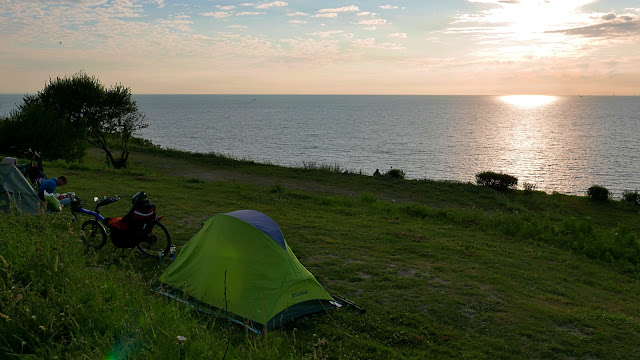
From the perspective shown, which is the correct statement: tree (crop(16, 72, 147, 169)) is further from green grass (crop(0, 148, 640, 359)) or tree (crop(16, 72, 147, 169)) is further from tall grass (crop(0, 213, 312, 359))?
tall grass (crop(0, 213, 312, 359))

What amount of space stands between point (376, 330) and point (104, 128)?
39.5 meters

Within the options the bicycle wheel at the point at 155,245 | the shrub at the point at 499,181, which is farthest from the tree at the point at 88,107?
the shrub at the point at 499,181

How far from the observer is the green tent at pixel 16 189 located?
1389 cm

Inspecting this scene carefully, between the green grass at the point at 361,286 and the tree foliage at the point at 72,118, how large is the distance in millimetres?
11692

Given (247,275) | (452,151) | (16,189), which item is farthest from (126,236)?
(452,151)

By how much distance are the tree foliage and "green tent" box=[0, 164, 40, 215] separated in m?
23.1

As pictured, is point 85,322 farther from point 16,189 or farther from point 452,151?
point 452,151

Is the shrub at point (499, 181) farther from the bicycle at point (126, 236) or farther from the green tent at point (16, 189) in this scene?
the green tent at point (16, 189)

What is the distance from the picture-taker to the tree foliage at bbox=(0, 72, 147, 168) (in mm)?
33969

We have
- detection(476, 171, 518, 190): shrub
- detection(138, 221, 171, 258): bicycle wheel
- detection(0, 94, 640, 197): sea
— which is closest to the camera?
detection(138, 221, 171, 258): bicycle wheel

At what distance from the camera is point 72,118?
39.2 m

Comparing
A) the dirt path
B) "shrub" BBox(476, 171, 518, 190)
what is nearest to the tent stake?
the dirt path

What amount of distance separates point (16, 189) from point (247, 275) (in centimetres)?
990

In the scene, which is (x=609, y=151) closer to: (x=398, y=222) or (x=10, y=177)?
(x=398, y=222)
